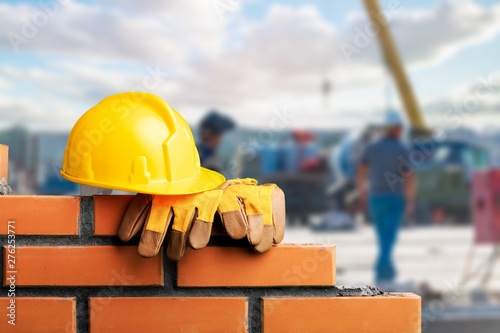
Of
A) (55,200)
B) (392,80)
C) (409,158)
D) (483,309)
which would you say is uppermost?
(392,80)

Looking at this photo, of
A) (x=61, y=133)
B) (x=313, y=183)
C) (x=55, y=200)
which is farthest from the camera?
(x=313, y=183)

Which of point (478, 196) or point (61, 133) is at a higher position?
point (61, 133)

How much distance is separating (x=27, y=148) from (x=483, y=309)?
151 inches

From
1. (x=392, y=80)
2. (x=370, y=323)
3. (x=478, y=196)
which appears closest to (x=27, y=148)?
(x=392, y=80)

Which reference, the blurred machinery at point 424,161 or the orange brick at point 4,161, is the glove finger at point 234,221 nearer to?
the orange brick at point 4,161

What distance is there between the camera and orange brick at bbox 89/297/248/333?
110cm

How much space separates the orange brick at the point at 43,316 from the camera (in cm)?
110

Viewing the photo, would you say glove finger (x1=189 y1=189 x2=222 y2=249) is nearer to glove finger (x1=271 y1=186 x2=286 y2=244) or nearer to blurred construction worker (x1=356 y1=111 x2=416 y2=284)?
glove finger (x1=271 y1=186 x2=286 y2=244)

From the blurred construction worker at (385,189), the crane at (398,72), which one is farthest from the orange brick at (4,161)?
the crane at (398,72)

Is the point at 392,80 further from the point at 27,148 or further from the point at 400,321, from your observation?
the point at 400,321

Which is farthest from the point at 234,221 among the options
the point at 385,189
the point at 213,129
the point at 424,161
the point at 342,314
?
the point at 424,161

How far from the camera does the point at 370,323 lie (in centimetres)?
113

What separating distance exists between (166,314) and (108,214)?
212mm

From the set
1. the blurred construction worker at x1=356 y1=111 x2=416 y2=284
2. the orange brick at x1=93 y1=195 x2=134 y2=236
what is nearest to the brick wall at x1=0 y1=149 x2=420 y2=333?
the orange brick at x1=93 y1=195 x2=134 y2=236
